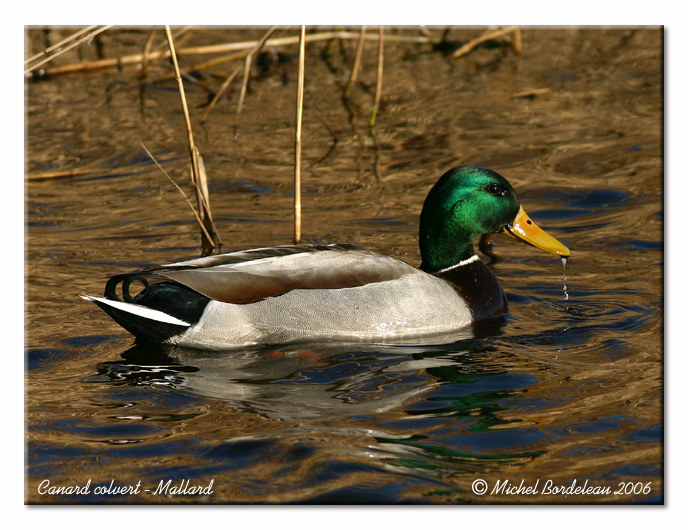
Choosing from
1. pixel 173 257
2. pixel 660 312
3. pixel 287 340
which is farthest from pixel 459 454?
pixel 173 257

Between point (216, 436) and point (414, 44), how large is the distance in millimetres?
9956

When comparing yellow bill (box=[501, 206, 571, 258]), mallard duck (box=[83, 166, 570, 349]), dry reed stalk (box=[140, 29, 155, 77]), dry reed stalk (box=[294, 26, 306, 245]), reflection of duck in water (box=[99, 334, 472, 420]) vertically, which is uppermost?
dry reed stalk (box=[140, 29, 155, 77])

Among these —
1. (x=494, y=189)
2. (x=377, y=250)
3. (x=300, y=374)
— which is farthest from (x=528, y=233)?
(x=300, y=374)

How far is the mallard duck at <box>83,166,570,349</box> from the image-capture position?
6.50m

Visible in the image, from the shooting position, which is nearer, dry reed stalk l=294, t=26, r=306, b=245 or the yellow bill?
dry reed stalk l=294, t=26, r=306, b=245

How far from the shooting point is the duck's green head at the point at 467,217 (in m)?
7.41

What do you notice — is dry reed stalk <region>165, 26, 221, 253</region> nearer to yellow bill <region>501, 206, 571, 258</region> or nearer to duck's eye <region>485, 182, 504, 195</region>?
duck's eye <region>485, 182, 504, 195</region>

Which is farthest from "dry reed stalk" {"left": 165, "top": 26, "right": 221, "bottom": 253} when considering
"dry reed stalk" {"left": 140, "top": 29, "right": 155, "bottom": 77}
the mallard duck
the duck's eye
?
"dry reed stalk" {"left": 140, "top": 29, "right": 155, "bottom": 77}

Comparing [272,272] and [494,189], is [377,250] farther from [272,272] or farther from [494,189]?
[272,272]

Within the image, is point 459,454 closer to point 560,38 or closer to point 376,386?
point 376,386

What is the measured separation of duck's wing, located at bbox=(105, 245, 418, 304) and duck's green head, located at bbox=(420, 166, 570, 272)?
603 mm

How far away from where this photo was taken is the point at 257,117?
478 inches

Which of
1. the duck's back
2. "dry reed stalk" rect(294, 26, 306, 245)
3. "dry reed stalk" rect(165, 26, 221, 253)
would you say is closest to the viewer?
the duck's back

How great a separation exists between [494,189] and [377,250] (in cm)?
150
